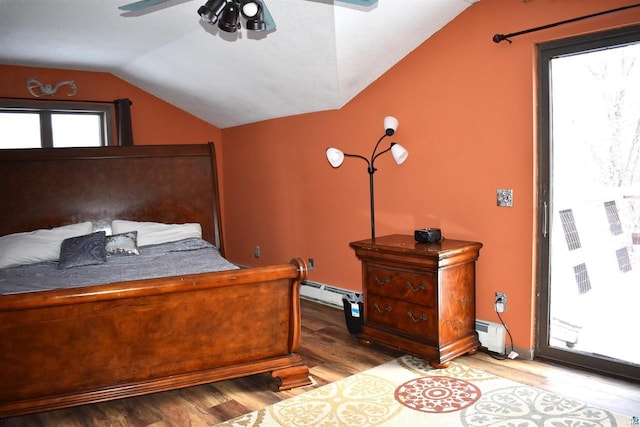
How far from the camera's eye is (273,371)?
2.95 meters

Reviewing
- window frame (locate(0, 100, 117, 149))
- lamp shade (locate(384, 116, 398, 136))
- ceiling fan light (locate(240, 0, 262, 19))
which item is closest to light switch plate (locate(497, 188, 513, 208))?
lamp shade (locate(384, 116, 398, 136))

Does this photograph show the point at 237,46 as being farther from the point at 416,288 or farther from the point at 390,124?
the point at 416,288

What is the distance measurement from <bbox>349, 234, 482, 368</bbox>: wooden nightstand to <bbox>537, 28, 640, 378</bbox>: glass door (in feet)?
1.54

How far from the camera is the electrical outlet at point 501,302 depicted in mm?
3363

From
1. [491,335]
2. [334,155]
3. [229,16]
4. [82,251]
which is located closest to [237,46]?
[334,155]

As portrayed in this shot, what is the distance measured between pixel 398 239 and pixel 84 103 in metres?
3.76

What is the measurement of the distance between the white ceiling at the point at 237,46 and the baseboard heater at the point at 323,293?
1642mm

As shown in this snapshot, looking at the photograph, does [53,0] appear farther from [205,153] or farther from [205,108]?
[205,108]

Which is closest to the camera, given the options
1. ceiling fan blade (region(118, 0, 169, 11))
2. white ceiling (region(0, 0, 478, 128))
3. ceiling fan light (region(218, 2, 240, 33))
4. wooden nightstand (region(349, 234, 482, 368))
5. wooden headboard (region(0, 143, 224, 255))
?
ceiling fan blade (region(118, 0, 169, 11))

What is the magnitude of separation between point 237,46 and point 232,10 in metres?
1.52

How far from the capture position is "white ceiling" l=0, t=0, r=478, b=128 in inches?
133

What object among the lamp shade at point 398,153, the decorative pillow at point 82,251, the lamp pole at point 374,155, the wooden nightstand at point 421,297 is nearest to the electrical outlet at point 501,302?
the wooden nightstand at point 421,297

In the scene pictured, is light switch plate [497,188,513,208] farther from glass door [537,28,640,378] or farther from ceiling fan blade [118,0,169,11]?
ceiling fan blade [118,0,169,11]

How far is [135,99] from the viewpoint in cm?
570
